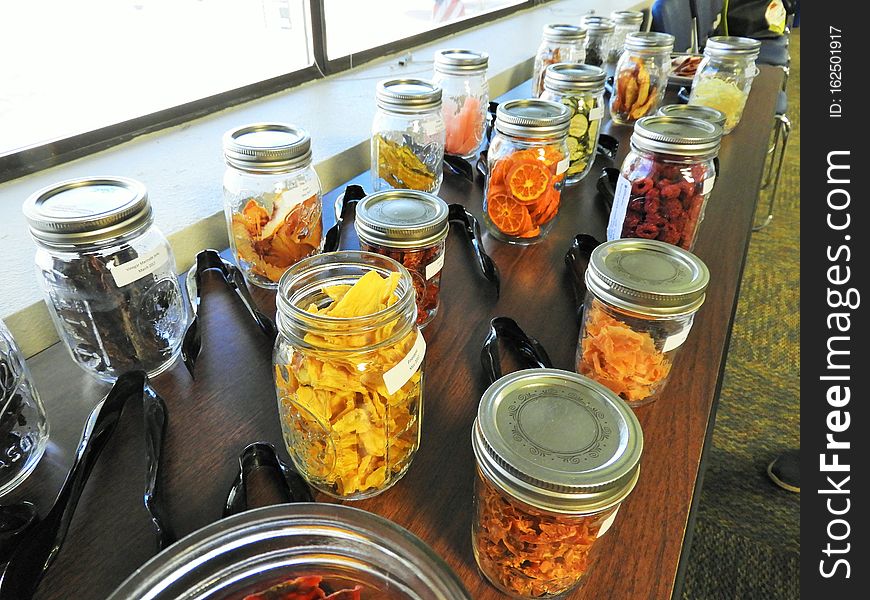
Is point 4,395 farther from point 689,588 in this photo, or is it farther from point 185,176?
point 689,588

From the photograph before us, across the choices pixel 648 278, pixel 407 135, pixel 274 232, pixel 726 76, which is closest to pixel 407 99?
pixel 407 135

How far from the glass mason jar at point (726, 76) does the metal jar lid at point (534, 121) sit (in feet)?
2.12

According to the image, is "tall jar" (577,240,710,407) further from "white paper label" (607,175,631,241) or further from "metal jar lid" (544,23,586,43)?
"metal jar lid" (544,23,586,43)

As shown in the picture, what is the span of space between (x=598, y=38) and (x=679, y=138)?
924 mm

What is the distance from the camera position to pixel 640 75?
1290 millimetres

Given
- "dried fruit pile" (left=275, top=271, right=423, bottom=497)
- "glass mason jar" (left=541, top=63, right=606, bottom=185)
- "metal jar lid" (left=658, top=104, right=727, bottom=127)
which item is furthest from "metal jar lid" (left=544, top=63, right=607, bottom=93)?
"dried fruit pile" (left=275, top=271, right=423, bottom=497)

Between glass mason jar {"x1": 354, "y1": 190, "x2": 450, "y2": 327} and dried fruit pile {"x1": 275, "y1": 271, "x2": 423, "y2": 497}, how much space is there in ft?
0.45

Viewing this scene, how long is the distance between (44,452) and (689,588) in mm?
1071

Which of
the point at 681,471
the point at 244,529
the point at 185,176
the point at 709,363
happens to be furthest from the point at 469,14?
the point at 244,529

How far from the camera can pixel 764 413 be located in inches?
59.1

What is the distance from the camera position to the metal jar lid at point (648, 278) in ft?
1.86

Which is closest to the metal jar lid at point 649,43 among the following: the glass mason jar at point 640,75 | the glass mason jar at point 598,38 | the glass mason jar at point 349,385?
the glass mason jar at point 640,75

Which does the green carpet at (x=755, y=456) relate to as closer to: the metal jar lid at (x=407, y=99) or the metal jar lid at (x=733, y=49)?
the metal jar lid at (x=733, y=49)

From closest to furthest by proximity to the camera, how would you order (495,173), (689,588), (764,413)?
(495,173) → (689,588) → (764,413)
